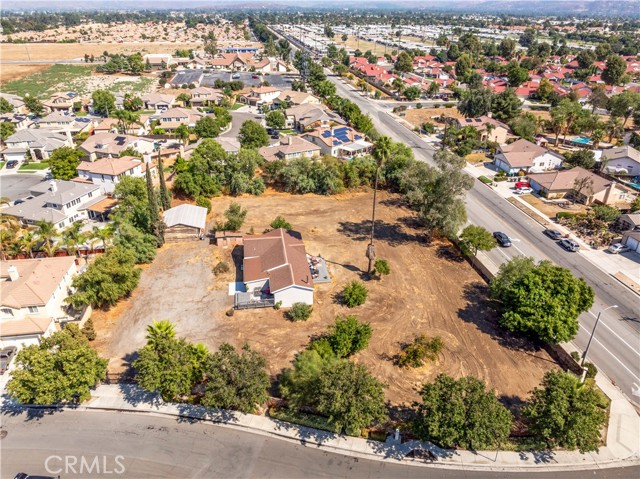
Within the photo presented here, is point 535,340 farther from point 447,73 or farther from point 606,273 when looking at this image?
point 447,73

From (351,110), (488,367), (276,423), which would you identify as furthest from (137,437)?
(351,110)

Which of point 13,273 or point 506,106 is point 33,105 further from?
point 506,106

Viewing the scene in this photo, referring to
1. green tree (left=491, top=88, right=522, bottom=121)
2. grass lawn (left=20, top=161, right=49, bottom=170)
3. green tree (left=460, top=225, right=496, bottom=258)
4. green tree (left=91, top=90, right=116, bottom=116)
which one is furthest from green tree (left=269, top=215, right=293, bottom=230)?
green tree (left=491, top=88, right=522, bottom=121)

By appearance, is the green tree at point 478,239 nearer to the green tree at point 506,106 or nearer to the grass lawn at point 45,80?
the green tree at point 506,106

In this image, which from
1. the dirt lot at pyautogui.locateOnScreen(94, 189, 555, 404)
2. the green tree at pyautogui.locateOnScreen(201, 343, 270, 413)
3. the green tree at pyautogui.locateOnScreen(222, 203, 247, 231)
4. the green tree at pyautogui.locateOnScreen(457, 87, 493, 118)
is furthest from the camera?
the green tree at pyautogui.locateOnScreen(457, 87, 493, 118)

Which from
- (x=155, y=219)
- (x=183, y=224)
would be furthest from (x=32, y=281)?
(x=183, y=224)

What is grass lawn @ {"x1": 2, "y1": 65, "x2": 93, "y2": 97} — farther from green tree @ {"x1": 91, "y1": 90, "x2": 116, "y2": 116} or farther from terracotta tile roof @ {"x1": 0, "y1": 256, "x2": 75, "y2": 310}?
terracotta tile roof @ {"x1": 0, "y1": 256, "x2": 75, "y2": 310}
